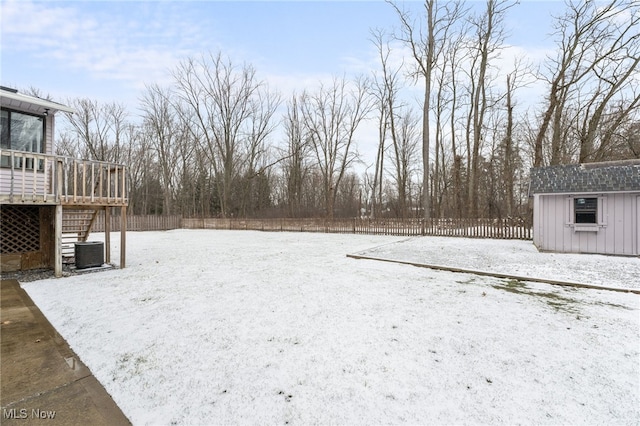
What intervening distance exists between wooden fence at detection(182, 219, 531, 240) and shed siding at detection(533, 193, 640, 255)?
332 centimetres

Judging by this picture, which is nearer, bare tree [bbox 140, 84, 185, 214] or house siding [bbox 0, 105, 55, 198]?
house siding [bbox 0, 105, 55, 198]

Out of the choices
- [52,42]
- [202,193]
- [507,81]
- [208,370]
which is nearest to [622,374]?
[208,370]

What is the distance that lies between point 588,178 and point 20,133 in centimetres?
1619

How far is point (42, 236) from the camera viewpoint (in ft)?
24.7

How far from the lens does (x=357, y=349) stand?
302 cm

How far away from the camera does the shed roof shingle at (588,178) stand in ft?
28.0

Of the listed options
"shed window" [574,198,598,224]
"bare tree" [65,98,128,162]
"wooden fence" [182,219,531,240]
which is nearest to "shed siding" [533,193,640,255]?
"shed window" [574,198,598,224]

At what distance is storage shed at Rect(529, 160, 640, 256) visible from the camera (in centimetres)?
849

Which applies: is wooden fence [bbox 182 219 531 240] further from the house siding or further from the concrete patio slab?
the concrete patio slab

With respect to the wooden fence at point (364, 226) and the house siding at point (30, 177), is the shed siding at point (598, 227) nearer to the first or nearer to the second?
the wooden fence at point (364, 226)

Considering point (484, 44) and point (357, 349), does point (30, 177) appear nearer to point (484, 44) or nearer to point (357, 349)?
point (357, 349)

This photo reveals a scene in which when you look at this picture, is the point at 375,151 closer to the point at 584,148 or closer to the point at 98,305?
the point at 584,148

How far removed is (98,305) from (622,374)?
6.47 meters

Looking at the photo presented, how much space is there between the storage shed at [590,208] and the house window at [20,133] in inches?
595
